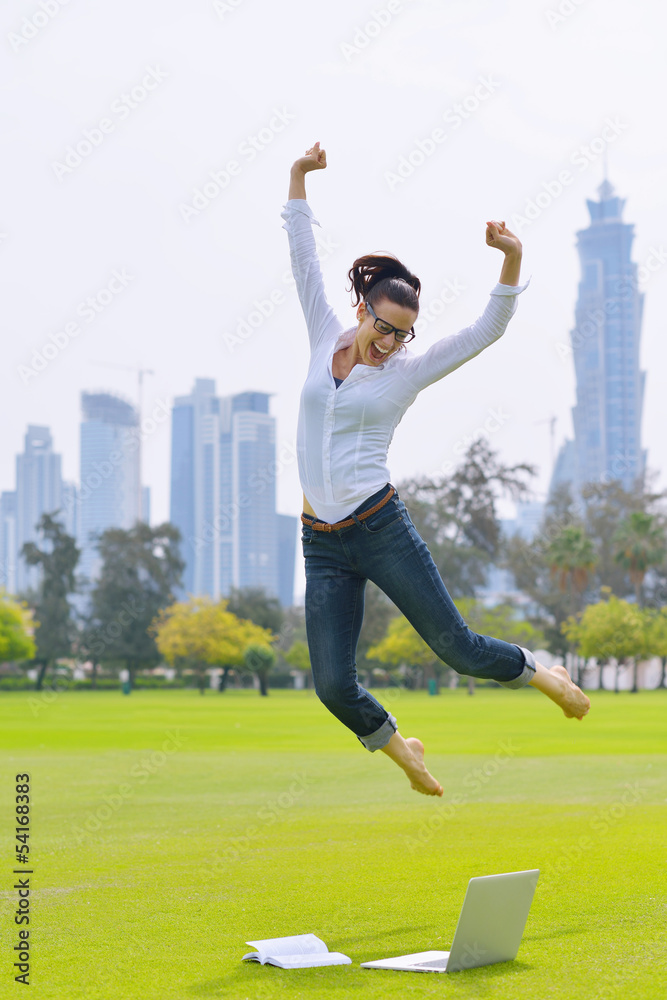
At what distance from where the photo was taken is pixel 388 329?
15.5 feet

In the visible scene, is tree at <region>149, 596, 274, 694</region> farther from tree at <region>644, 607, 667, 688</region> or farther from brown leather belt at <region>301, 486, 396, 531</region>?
brown leather belt at <region>301, 486, 396, 531</region>

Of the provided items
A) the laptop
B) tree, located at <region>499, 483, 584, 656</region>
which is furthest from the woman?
tree, located at <region>499, 483, 584, 656</region>

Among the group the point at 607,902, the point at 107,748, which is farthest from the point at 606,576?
the point at 607,902

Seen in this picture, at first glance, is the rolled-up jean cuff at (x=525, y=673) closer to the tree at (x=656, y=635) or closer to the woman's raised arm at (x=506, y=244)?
the woman's raised arm at (x=506, y=244)

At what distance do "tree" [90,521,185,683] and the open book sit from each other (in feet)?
260

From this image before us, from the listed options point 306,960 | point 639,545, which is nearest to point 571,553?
point 639,545

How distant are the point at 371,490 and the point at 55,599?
77.7m

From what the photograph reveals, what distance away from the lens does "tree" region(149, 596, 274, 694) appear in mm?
70938

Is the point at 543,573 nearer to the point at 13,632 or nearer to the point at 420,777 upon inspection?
the point at 13,632

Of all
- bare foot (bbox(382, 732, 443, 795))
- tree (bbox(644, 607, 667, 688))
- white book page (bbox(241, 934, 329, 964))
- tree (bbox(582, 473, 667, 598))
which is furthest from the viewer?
tree (bbox(582, 473, 667, 598))

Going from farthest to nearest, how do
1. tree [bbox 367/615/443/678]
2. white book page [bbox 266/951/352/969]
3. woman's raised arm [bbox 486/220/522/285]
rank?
tree [bbox 367/615/443/678]
woman's raised arm [bbox 486/220/522/285]
white book page [bbox 266/951/352/969]

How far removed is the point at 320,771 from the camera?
14.1 metres

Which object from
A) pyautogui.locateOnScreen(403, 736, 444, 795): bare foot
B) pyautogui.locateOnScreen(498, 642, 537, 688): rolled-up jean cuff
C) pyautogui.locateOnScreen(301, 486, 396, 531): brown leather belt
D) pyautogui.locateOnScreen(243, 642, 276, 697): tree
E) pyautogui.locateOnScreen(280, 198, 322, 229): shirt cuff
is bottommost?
pyautogui.locateOnScreen(243, 642, 276, 697): tree

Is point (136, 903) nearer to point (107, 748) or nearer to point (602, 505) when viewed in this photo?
point (107, 748)
